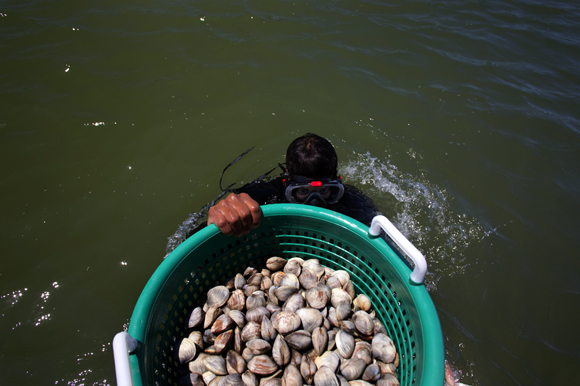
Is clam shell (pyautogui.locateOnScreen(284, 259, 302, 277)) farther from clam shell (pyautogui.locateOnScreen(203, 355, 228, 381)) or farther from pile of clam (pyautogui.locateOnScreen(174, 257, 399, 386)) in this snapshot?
clam shell (pyautogui.locateOnScreen(203, 355, 228, 381))

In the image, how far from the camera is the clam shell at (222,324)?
203 cm

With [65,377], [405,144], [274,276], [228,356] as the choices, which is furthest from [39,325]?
[405,144]

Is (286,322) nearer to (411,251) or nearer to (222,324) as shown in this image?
(222,324)

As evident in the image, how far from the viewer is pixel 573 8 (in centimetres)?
679

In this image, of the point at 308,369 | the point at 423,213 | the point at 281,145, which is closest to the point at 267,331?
the point at 308,369

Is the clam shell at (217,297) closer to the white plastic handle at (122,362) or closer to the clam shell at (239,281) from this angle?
the clam shell at (239,281)

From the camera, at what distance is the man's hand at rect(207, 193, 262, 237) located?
188cm

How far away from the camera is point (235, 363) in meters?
1.96

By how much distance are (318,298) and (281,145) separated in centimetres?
236

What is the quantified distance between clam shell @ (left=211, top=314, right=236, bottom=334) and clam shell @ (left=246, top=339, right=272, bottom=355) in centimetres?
19

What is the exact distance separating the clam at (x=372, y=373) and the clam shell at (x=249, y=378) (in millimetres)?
633

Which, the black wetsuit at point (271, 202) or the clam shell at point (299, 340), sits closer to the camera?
the clam shell at point (299, 340)

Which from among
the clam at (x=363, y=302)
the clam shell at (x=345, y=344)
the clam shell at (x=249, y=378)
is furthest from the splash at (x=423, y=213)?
the clam shell at (x=249, y=378)

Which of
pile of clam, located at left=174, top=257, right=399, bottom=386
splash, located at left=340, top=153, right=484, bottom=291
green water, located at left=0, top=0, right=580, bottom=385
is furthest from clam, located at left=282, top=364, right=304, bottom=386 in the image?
splash, located at left=340, top=153, right=484, bottom=291
